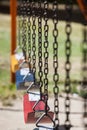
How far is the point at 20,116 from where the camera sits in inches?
233

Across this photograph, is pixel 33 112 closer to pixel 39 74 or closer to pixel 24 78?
pixel 39 74

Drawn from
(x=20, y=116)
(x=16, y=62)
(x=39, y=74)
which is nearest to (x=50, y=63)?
(x=16, y=62)

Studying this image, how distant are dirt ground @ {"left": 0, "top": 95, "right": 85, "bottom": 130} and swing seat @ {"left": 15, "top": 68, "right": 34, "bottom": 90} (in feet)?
1.82

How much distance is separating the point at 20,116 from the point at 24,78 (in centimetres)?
119

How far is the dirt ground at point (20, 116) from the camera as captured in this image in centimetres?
554

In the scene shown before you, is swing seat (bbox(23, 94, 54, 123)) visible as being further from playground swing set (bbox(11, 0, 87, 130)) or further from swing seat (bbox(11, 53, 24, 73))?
swing seat (bbox(11, 53, 24, 73))

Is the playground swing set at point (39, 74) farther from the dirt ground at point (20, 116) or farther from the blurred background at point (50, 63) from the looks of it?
the blurred background at point (50, 63)

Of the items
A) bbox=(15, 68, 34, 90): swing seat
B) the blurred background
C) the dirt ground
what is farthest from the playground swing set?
the blurred background

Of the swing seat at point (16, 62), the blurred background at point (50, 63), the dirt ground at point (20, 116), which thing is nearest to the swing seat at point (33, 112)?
the dirt ground at point (20, 116)

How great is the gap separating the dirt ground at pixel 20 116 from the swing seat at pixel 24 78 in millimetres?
554

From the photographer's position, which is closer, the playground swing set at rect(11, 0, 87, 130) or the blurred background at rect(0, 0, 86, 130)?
the playground swing set at rect(11, 0, 87, 130)

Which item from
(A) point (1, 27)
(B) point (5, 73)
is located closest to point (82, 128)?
(B) point (5, 73)

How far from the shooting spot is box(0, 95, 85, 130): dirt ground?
5541 mm

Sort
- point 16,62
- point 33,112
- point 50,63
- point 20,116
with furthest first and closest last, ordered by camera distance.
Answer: point 50,63
point 20,116
point 16,62
point 33,112
